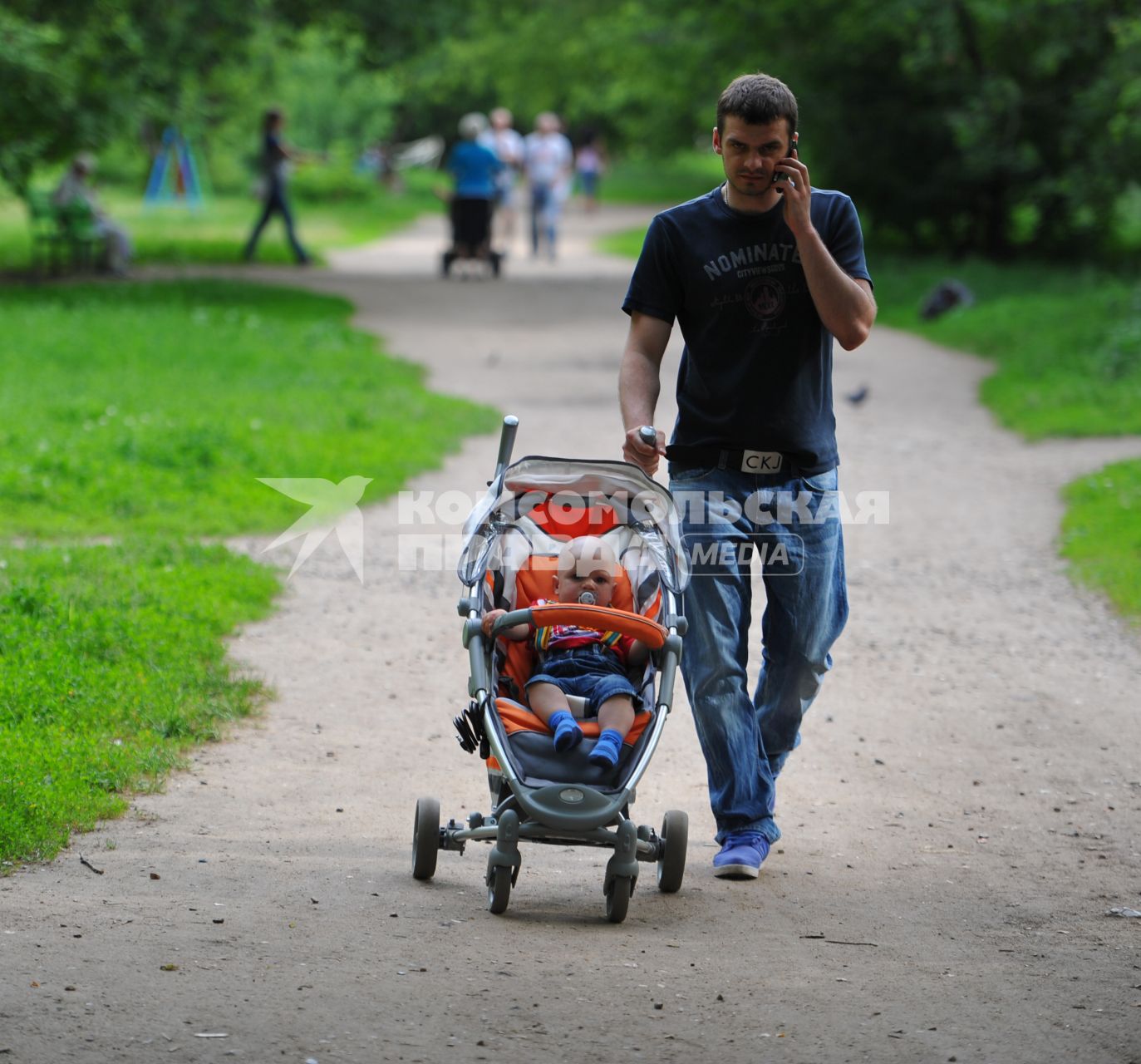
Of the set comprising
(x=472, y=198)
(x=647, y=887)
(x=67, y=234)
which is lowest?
(x=647, y=887)

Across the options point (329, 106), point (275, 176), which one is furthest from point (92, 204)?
point (329, 106)

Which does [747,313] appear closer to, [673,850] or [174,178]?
[673,850]

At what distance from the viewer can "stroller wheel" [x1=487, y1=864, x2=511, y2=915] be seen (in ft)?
15.1

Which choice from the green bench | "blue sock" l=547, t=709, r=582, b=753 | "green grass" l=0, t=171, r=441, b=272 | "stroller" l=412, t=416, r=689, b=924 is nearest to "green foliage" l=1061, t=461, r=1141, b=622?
"stroller" l=412, t=416, r=689, b=924

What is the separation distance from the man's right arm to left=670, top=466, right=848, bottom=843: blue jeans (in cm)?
20

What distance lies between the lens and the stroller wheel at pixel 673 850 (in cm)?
485

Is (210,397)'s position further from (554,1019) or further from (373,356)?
(554,1019)

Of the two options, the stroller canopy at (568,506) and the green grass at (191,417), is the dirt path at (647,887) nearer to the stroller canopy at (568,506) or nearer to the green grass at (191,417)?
the stroller canopy at (568,506)

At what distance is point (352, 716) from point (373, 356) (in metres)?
10.1

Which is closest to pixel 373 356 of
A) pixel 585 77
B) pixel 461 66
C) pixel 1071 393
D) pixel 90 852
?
pixel 1071 393

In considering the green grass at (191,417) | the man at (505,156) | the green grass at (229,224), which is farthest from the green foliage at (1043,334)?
the green grass at (229,224)

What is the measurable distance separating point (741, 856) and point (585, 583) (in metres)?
0.97

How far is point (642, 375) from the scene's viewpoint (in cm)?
498

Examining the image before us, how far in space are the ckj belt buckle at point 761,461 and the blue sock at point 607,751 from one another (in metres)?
0.92
